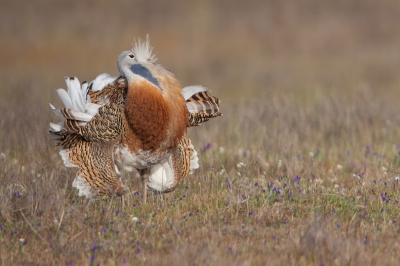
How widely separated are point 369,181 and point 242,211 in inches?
49.0

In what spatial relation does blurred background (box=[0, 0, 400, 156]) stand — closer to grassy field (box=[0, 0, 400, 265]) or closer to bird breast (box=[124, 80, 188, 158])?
grassy field (box=[0, 0, 400, 265])

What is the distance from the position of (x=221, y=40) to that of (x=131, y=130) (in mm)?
12625

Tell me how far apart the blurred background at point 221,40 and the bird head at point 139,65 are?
25.0 feet

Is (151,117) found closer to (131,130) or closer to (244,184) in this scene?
(131,130)

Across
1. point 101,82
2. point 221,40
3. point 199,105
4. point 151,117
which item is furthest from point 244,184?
point 221,40

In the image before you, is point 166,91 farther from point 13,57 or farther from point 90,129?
point 13,57

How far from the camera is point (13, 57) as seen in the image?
15898 mm

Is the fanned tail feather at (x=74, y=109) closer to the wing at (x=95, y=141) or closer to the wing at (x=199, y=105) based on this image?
the wing at (x=95, y=141)

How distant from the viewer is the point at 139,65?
14.8ft

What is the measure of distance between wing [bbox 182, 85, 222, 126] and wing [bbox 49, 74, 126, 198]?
0.56m

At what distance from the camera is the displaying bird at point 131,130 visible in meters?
4.39

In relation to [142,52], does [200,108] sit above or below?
below

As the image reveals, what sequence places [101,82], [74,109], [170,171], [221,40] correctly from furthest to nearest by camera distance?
[221,40] < [101,82] < [74,109] < [170,171]

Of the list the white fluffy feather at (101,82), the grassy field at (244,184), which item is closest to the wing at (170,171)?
the grassy field at (244,184)
